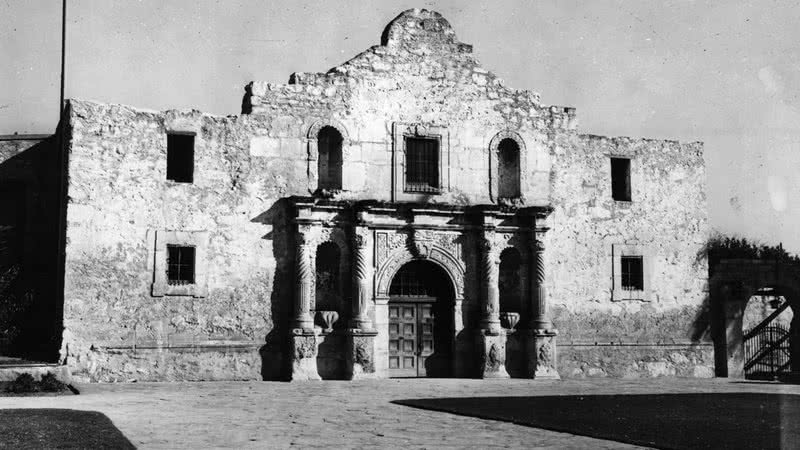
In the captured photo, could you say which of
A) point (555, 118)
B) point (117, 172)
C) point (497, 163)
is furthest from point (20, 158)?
point (555, 118)

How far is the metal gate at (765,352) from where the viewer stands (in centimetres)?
2594

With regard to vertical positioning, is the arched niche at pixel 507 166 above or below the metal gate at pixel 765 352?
above

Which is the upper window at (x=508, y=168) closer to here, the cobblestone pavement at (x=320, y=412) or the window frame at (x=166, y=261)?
the cobblestone pavement at (x=320, y=412)

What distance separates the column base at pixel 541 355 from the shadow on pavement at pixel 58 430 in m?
11.9

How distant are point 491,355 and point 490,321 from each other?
2.48 ft

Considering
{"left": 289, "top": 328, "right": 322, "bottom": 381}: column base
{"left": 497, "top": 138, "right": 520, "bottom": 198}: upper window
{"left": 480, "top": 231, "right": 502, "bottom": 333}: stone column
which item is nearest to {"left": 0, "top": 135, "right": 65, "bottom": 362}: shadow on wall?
{"left": 289, "top": 328, "right": 322, "bottom": 381}: column base

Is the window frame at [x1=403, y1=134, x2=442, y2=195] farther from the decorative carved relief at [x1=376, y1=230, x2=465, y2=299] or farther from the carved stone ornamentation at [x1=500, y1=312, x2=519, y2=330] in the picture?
the carved stone ornamentation at [x1=500, y1=312, x2=519, y2=330]

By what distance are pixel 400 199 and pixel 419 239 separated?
100cm

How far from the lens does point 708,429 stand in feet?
→ 34.8

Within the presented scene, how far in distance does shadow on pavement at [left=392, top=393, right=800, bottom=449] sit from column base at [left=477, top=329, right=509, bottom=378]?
536 centimetres

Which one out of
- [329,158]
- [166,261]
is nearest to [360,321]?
[329,158]

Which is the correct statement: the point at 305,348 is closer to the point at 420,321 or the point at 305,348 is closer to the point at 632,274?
the point at 420,321

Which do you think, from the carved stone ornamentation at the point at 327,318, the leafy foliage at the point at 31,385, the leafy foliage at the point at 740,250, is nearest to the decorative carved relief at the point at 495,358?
the carved stone ornamentation at the point at 327,318

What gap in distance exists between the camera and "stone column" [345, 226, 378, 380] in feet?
65.6
